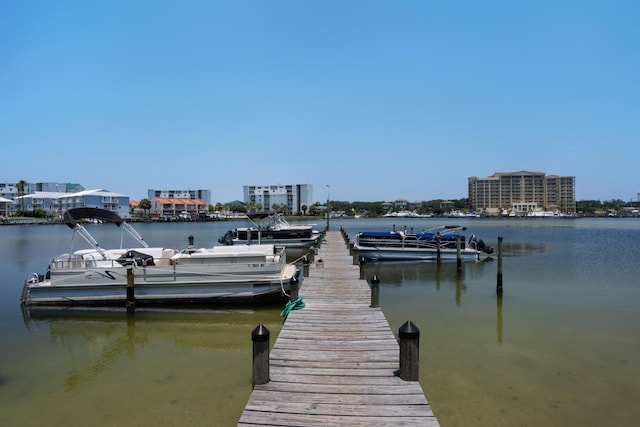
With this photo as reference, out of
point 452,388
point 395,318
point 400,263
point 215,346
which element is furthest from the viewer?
point 400,263

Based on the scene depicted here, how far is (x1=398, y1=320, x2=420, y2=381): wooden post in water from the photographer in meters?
6.56

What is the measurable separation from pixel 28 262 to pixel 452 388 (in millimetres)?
35639

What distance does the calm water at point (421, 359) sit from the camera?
7.82m

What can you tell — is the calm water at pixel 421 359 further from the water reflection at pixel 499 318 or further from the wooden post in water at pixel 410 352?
the wooden post in water at pixel 410 352

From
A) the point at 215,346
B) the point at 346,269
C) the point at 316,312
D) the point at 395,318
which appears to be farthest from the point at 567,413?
the point at 346,269

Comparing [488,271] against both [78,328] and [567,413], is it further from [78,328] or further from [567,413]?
[78,328]

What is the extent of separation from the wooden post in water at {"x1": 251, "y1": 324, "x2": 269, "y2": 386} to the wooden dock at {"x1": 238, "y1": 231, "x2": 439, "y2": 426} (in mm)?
125

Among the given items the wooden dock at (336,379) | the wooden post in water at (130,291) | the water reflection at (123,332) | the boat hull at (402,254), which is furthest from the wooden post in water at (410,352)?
the boat hull at (402,254)

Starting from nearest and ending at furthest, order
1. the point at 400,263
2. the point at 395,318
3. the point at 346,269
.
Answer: the point at 395,318, the point at 346,269, the point at 400,263

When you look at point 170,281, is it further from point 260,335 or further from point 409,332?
point 409,332

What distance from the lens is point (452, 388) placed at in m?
8.65

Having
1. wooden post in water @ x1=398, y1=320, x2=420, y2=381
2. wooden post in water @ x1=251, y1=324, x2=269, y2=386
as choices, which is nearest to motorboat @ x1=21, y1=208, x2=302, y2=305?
wooden post in water @ x1=251, y1=324, x2=269, y2=386

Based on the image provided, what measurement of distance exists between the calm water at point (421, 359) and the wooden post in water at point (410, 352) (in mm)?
1512

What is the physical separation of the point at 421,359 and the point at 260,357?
5.49 metres
